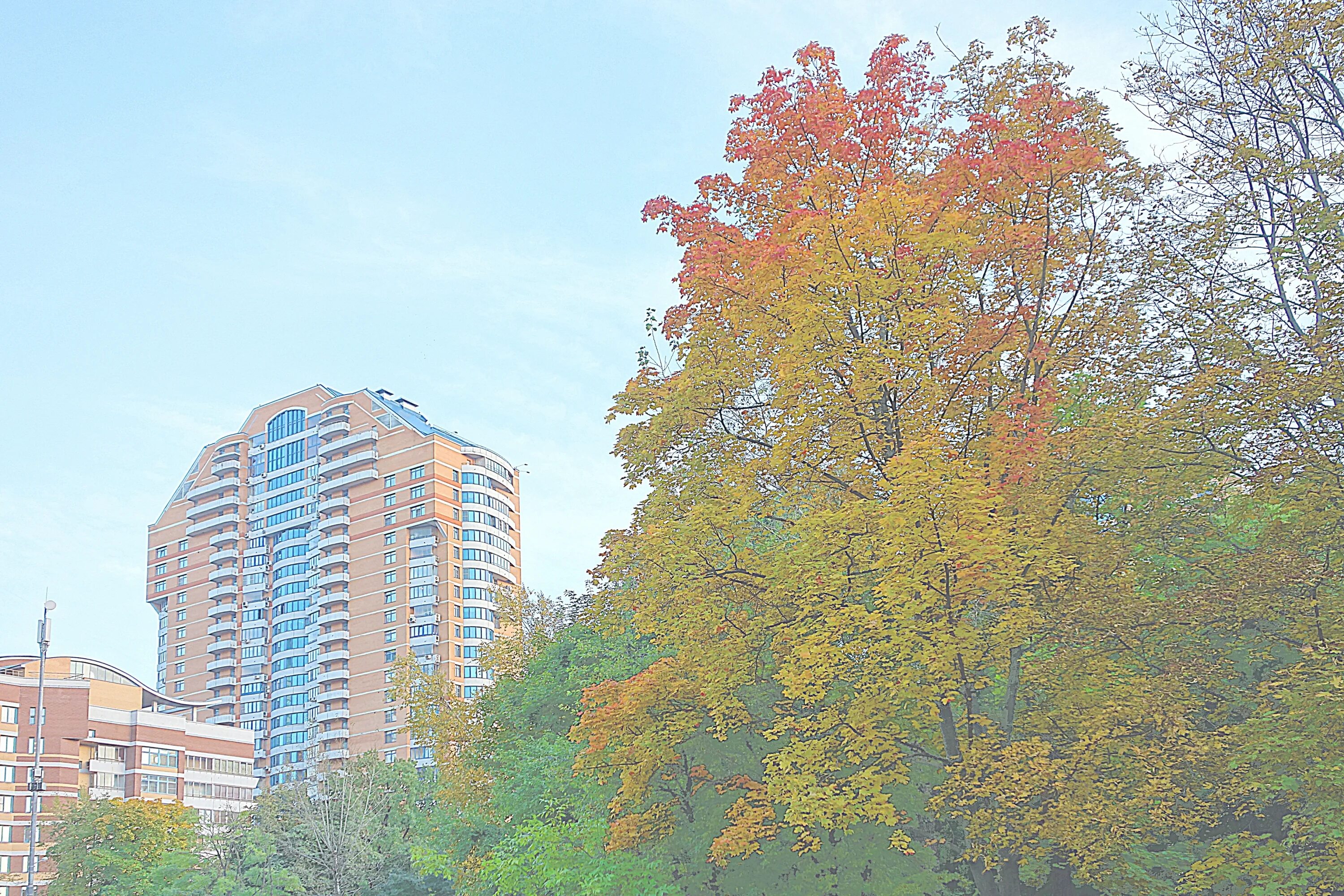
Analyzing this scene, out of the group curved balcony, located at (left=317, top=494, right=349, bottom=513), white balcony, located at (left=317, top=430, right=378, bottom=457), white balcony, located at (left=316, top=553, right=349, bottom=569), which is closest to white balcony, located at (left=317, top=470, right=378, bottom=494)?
curved balcony, located at (left=317, top=494, right=349, bottom=513)

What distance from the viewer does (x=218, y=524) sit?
140 m

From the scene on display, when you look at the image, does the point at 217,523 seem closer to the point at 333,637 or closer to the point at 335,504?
the point at 335,504

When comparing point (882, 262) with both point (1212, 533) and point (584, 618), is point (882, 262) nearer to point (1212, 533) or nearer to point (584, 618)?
point (1212, 533)

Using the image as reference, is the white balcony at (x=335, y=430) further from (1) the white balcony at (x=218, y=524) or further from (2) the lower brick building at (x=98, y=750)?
(2) the lower brick building at (x=98, y=750)

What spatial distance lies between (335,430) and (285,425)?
37.7 ft

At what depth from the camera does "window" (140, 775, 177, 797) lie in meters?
88.2

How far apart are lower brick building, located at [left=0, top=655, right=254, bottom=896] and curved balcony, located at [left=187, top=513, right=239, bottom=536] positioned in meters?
39.8

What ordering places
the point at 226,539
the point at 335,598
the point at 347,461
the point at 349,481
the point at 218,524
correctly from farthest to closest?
the point at 218,524
the point at 226,539
the point at 347,461
the point at 349,481
the point at 335,598

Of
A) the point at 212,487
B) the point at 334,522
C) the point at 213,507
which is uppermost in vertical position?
the point at 212,487

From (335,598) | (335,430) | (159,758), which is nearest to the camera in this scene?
(159,758)

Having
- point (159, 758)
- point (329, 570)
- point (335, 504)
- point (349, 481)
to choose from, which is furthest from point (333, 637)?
point (159, 758)

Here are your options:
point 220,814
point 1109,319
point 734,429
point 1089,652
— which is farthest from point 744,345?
point 220,814

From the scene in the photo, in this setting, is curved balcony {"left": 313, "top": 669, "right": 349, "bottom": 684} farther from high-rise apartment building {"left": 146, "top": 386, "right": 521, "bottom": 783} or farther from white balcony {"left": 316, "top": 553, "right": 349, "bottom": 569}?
white balcony {"left": 316, "top": 553, "right": 349, "bottom": 569}

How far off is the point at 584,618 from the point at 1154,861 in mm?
9158
